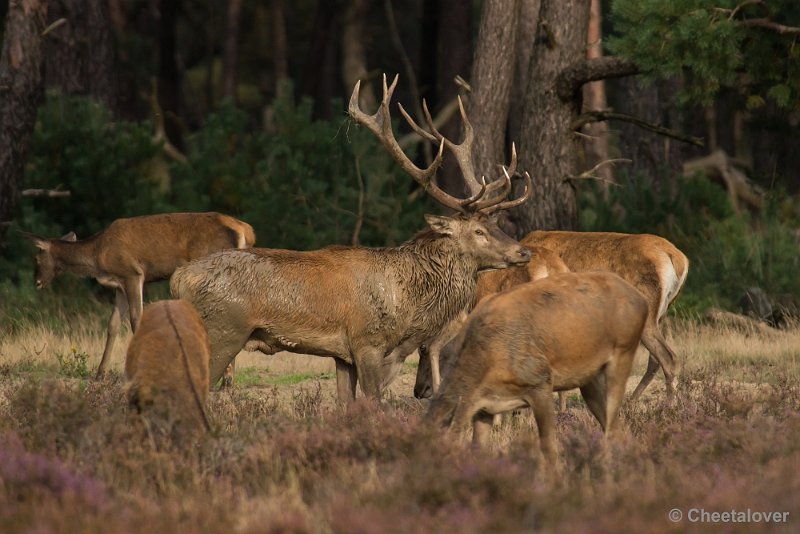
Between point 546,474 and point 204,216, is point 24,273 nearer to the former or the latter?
point 204,216

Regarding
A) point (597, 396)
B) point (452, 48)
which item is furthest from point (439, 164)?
point (452, 48)

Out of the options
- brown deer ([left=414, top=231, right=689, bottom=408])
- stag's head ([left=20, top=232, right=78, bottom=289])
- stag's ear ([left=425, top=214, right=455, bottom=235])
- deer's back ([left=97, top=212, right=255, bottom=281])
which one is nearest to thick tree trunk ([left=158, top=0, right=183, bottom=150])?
stag's head ([left=20, top=232, right=78, bottom=289])

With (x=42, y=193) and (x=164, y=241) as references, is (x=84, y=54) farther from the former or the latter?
(x=164, y=241)

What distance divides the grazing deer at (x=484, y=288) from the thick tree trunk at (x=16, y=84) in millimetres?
6566

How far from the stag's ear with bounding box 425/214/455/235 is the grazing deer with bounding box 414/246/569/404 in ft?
3.05

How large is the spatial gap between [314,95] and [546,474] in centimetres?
2394

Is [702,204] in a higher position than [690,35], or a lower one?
lower

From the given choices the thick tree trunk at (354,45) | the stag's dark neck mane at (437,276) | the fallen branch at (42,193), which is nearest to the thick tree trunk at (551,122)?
the stag's dark neck mane at (437,276)

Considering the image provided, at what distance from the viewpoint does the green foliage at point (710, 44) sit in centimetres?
1198

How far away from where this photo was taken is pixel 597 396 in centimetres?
834

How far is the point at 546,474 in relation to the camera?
7.21 metres

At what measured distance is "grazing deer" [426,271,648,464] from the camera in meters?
7.61

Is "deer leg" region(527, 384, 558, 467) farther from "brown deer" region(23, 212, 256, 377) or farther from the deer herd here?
"brown deer" region(23, 212, 256, 377)

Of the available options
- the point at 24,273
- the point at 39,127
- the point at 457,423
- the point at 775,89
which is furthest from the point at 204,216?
the point at 457,423
